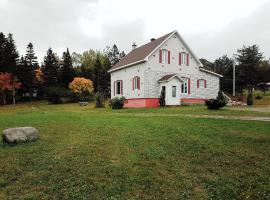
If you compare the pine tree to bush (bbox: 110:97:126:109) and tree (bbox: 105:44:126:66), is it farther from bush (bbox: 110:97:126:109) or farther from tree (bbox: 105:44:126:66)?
tree (bbox: 105:44:126:66)

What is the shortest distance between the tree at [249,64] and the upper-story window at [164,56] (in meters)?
18.6

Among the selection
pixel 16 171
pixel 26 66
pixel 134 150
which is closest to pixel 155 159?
pixel 134 150

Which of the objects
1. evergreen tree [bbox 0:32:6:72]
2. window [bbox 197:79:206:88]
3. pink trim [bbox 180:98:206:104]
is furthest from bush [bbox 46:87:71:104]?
window [bbox 197:79:206:88]

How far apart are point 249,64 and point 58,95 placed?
3440cm


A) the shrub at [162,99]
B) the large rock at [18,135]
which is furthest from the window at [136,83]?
the large rock at [18,135]

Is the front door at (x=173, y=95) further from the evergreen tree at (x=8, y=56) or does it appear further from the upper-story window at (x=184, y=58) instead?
the evergreen tree at (x=8, y=56)

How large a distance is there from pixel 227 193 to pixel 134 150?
3393 mm

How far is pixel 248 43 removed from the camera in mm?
47688

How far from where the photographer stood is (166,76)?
2909cm

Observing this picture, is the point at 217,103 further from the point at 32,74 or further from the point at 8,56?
the point at 8,56

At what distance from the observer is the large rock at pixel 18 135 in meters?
8.87

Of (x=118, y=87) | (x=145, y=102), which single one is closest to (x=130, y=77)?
(x=118, y=87)

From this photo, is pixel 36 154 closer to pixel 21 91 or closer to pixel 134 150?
pixel 134 150

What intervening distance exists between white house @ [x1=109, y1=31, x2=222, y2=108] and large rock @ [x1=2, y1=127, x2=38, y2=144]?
63.9ft
